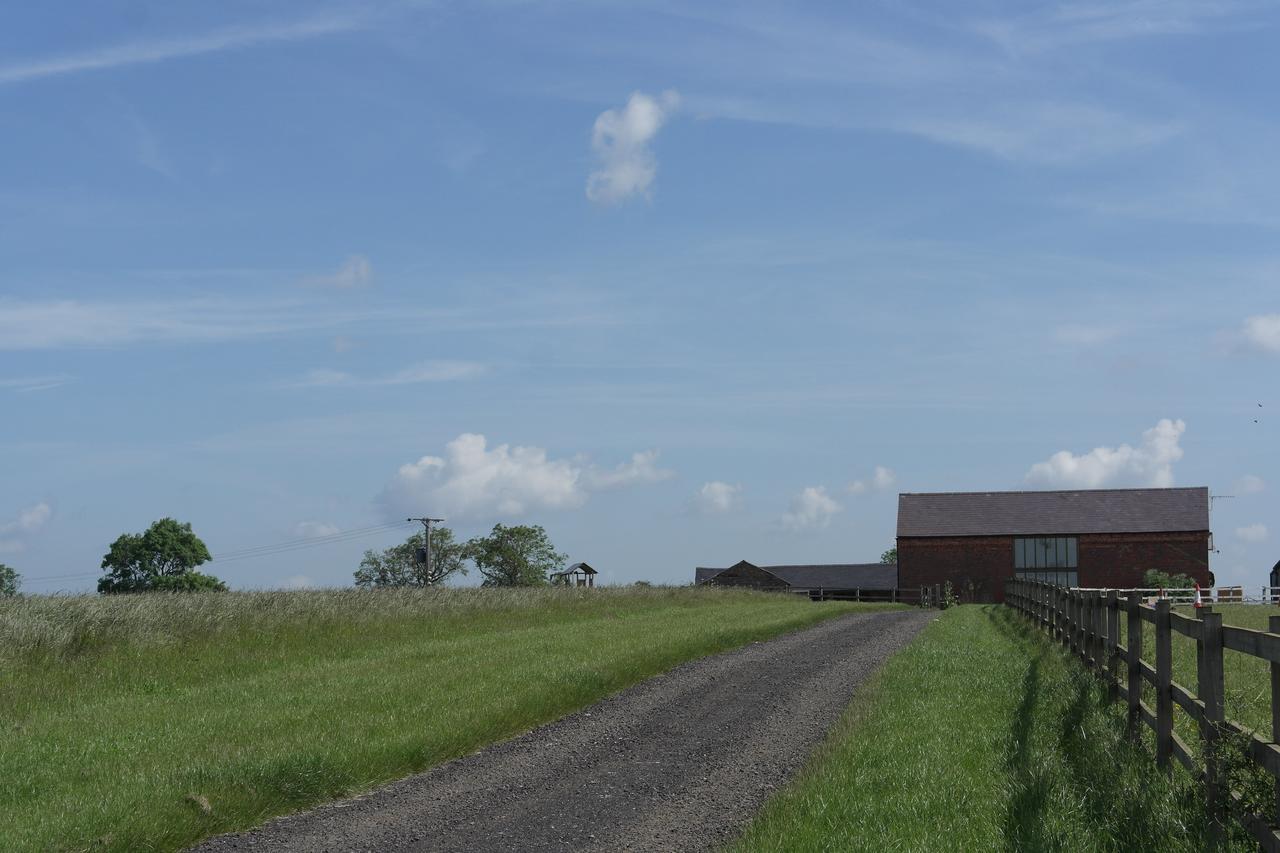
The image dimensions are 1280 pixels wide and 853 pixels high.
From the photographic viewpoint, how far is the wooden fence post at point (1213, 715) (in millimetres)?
7535

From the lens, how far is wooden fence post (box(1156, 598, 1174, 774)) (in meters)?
9.64

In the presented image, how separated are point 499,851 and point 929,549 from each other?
241 ft

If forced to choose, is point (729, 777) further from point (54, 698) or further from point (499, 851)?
point (54, 698)

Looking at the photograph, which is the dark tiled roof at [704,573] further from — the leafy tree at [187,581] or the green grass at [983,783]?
the green grass at [983,783]

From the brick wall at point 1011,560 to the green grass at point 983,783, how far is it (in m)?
63.9

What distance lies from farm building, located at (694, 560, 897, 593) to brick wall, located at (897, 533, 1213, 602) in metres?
18.8

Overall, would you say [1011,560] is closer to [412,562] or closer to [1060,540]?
[1060,540]

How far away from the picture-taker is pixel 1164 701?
9.71 metres

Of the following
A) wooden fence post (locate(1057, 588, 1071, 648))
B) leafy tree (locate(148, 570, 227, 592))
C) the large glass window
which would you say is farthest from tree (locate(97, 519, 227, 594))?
wooden fence post (locate(1057, 588, 1071, 648))

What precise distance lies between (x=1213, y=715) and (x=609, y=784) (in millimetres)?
4767

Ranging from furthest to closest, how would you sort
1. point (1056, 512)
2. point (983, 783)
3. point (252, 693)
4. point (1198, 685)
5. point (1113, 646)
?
point (1056, 512), point (252, 693), point (1113, 646), point (983, 783), point (1198, 685)

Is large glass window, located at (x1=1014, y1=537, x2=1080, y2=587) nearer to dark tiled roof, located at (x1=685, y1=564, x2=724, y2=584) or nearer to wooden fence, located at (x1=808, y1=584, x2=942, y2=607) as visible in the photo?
wooden fence, located at (x1=808, y1=584, x2=942, y2=607)

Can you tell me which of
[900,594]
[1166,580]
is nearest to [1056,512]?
[900,594]

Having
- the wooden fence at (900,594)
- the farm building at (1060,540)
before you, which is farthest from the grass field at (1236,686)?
the farm building at (1060,540)
